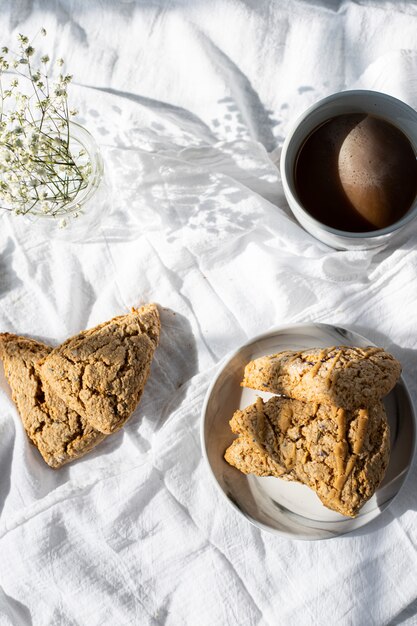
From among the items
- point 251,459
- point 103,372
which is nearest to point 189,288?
point 103,372

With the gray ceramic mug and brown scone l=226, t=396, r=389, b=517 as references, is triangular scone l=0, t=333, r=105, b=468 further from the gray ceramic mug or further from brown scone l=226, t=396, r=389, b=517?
the gray ceramic mug

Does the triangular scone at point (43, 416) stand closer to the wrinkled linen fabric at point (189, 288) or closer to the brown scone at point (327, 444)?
the wrinkled linen fabric at point (189, 288)

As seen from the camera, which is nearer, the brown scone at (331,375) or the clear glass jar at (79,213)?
the brown scone at (331,375)

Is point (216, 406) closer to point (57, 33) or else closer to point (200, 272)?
point (200, 272)

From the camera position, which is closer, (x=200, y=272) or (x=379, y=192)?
(x=379, y=192)

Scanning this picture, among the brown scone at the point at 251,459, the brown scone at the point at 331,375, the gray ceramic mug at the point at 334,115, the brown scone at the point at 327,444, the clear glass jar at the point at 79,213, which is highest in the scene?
the gray ceramic mug at the point at 334,115

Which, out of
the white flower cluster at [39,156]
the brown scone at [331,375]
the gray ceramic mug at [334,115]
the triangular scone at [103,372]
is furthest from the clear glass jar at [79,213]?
the brown scone at [331,375]

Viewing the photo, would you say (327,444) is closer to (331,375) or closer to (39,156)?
(331,375)

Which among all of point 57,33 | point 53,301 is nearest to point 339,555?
point 53,301
